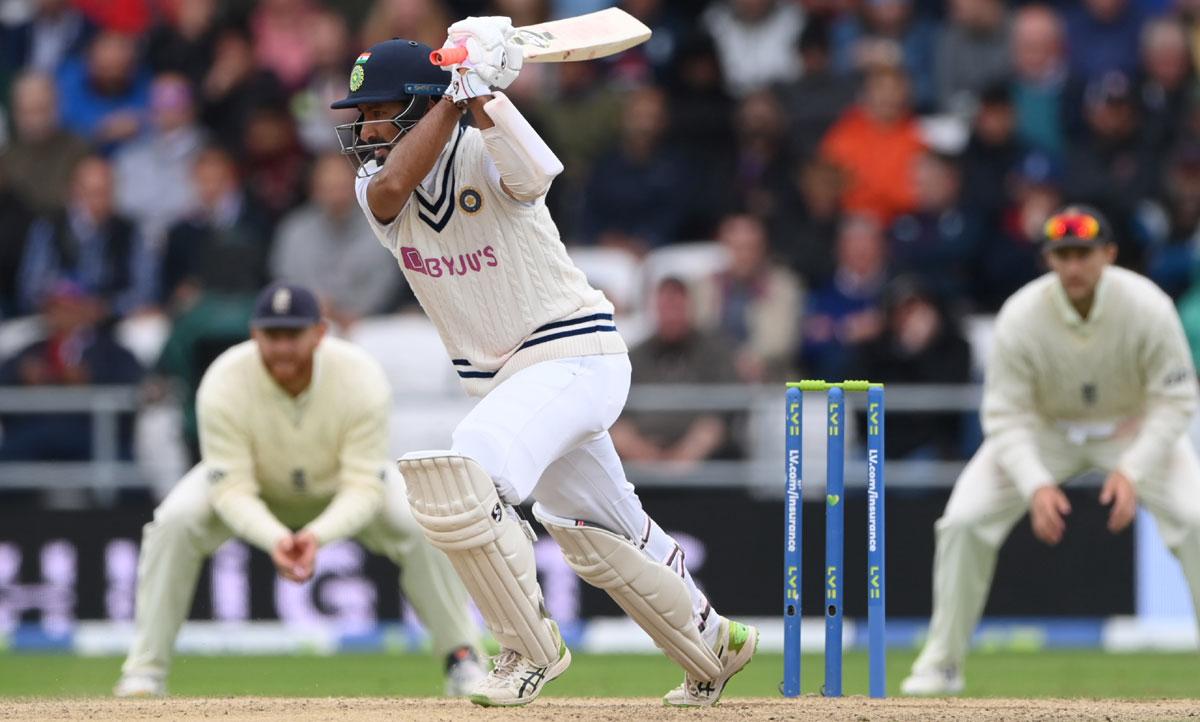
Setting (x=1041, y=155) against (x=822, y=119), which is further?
(x=822, y=119)

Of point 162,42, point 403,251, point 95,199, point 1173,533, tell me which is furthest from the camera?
Result: point 162,42

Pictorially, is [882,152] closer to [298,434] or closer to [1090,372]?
[1090,372]

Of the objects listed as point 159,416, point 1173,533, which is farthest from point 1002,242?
point 159,416

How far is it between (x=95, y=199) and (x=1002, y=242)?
560 cm

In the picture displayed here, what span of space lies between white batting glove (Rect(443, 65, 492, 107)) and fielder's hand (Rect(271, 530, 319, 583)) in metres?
2.84

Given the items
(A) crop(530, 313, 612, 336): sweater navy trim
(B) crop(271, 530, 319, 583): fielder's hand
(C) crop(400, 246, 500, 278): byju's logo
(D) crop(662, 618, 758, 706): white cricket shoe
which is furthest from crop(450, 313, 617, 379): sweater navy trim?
(B) crop(271, 530, 319, 583): fielder's hand

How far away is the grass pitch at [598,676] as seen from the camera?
28.7 ft

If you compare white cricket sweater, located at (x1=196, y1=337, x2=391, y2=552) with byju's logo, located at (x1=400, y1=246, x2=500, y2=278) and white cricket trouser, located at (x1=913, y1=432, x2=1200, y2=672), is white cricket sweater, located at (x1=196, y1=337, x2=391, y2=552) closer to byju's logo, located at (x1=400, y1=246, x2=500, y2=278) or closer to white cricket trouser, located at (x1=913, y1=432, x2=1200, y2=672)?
white cricket trouser, located at (x1=913, y1=432, x2=1200, y2=672)

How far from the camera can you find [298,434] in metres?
8.88

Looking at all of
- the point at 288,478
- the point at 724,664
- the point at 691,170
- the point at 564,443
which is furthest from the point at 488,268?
the point at 691,170

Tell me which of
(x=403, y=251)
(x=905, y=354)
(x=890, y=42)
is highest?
(x=890, y=42)

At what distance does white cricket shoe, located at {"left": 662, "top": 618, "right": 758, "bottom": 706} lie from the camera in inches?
269

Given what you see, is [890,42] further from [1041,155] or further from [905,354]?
[905,354]

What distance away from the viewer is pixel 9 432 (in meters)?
12.0
